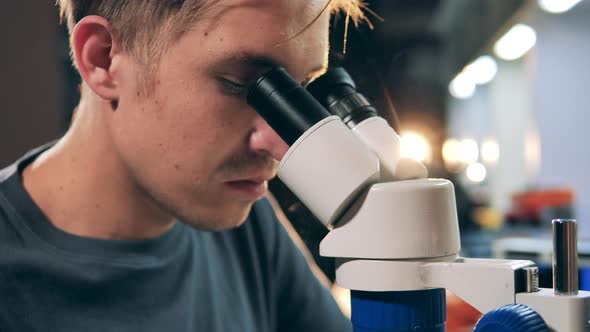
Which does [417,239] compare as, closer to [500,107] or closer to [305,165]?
[305,165]

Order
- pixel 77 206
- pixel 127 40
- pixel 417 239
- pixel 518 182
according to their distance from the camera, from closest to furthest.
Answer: pixel 417 239 < pixel 127 40 < pixel 77 206 < pixel 518 182

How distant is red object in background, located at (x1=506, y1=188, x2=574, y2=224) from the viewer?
3714 millimetres

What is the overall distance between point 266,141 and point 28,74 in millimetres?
354

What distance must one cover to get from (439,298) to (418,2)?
476 mm

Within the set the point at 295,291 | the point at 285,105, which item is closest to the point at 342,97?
the point at 285,105

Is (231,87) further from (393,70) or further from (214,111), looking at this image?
(393,70)

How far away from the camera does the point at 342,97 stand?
489 mm

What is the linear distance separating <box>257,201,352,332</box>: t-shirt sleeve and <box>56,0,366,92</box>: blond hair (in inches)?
17.0

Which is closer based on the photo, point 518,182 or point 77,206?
point 77,206

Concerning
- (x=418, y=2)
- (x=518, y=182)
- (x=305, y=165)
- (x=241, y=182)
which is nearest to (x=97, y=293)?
(x=241, y=182)

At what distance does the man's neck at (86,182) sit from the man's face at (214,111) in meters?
0.05

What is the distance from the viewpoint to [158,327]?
68 cm

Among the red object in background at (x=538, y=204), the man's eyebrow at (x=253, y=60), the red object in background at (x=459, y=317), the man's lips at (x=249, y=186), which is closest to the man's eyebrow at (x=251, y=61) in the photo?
the man's eyebrow at (x=253, y=60)

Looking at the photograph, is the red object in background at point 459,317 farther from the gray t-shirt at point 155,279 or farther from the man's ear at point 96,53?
the man's ear at point 96,53
